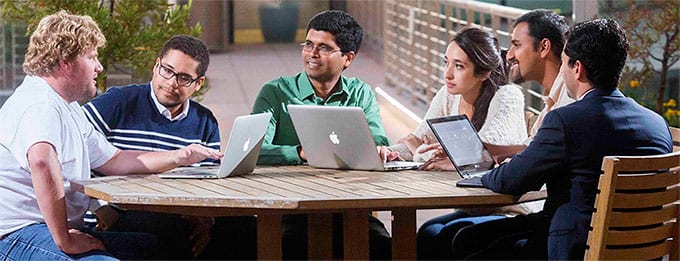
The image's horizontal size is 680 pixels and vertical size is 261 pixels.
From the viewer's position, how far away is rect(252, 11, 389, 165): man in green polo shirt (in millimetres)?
4000

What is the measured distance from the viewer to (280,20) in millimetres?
17031

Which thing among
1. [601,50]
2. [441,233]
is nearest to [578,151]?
[601,50]

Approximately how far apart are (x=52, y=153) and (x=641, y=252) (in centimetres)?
154

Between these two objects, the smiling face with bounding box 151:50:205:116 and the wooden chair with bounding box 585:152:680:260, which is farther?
the smiling face with bounding box 151:50:205:116

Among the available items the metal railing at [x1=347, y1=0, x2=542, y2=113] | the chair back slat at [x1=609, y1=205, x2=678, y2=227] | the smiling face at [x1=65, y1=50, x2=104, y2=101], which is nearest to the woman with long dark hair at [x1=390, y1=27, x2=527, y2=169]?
the chair back slat at [x1=609, y1=205, x2=678, y2=227]

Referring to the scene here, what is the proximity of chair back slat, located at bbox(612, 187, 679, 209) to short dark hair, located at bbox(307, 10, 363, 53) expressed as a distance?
128 cm

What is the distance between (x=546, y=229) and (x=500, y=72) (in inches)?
26.5

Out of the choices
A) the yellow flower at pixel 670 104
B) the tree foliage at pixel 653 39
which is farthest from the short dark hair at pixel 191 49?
the yellow flower at pixel 670 104

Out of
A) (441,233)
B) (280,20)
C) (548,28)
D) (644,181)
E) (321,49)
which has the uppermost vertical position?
(548,28)

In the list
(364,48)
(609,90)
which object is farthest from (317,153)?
Result: (364,48)

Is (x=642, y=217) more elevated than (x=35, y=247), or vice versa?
(x=642, y=217)

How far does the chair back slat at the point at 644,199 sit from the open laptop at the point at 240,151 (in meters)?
1.06

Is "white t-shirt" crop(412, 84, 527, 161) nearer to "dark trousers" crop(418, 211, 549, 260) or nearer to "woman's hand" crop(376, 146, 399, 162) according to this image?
"woman's hand" crop(376, 146, 399, 162)

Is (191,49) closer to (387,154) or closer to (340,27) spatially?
(340,27)
